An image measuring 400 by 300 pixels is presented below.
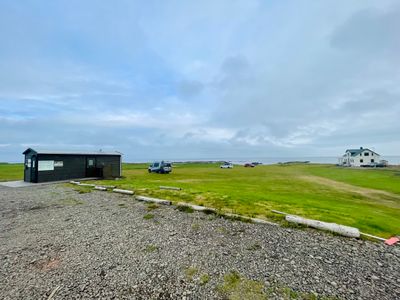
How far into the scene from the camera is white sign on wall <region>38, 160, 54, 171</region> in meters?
21.0

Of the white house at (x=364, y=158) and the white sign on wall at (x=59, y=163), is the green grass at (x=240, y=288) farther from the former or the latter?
the white house at (x=364, y=158)

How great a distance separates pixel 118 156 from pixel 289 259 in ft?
82.5

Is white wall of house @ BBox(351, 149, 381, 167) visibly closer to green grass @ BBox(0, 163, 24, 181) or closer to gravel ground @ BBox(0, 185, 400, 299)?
gravel ground @ BBox(0, 185, 400, 299)

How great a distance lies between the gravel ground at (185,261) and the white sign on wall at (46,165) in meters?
14.5

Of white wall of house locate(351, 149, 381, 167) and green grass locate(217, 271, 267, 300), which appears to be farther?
white wall of house locate(351, 149, 381, 167)

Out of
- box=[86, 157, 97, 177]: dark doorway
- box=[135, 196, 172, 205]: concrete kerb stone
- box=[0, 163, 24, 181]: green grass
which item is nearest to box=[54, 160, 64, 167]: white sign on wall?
box=[86, 157, 97, 177]: dark doorway

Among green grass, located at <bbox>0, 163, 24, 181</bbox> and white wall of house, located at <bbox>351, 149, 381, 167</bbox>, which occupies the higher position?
white wall of house, located at <bbox>351, 149, 381, 167</bbox>

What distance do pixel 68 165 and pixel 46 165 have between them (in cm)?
207

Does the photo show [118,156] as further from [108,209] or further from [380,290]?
[380,290]

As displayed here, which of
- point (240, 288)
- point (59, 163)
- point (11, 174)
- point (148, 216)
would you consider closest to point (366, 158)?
point (59, 163)

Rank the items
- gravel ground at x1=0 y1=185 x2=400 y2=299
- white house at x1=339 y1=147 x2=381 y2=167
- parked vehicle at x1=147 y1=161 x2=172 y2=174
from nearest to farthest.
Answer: gravel ground at x1=0 y1=185 x2=400 y2=299 → parked vehicle at x1=147 y1=161 x2=172 y2=174 → white house at x1=339 y1=147 x2=381 y2=167

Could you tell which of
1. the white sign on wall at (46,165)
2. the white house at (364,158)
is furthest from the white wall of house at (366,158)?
the white sign on wall at (46,165)

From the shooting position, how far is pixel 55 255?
5.86 meters

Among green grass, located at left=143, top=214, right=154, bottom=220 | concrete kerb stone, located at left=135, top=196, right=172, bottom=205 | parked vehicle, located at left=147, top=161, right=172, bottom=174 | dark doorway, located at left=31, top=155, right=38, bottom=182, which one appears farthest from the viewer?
parked vehicle, located at left=147, top=161, right=172, bottom=174
